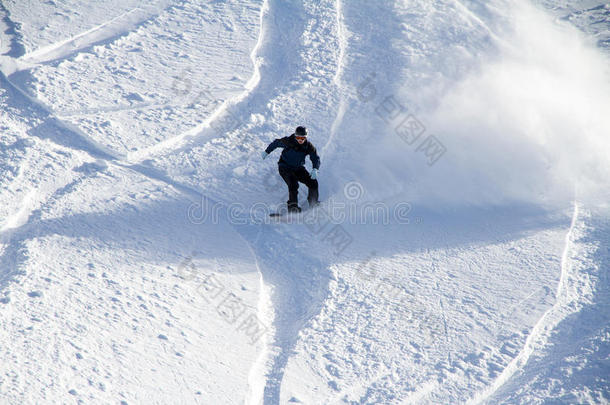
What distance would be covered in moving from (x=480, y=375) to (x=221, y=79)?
598cm

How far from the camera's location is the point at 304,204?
6324 millimetres

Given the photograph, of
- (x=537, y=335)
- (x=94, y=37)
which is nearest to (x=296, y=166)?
(x=537, y=335)

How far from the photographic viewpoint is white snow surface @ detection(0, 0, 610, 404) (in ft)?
14.1

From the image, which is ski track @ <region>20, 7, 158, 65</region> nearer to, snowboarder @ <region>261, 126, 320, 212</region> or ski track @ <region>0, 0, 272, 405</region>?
ski track @ <region>0, 0, 272, 405</region>

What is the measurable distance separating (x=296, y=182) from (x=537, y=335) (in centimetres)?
315

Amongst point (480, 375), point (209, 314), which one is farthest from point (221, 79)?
point (480, 375)

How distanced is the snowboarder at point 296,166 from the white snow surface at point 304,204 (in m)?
0.24

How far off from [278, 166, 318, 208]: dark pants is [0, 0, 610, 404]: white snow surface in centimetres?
22

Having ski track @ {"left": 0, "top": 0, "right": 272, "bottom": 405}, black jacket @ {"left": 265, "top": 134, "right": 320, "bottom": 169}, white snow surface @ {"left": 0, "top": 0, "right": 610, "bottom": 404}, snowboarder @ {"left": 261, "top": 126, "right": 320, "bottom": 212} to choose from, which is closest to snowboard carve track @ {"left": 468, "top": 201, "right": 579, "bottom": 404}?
white snow surface @ {"left": 0, "top": 0, "right": 610, "bottom": 404}

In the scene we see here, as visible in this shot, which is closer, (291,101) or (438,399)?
(438,399)

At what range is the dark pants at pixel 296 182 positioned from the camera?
19.8ft

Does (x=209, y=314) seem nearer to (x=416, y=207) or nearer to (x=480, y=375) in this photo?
(x=480, y=375)

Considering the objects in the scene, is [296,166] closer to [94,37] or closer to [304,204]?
[304,204]

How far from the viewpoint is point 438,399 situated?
4.19 meters
